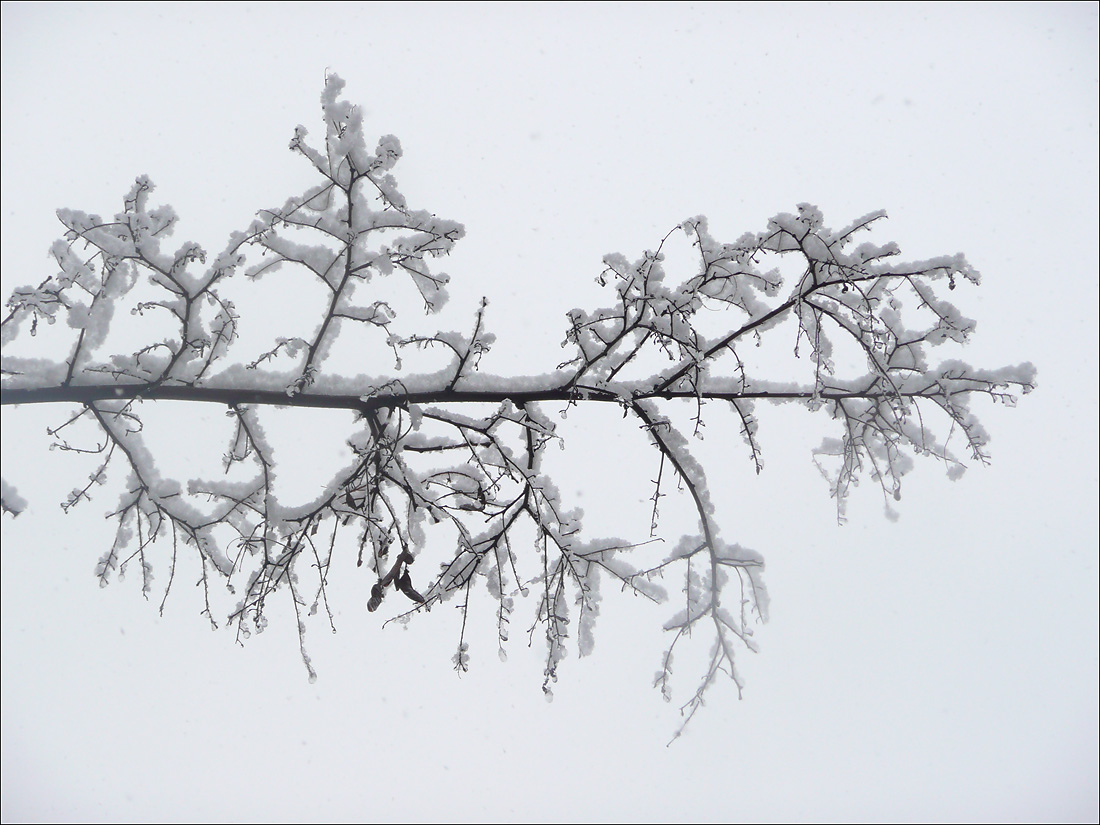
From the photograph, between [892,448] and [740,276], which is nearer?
[740,276]

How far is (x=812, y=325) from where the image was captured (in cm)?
349

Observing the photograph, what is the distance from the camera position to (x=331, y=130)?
3.38 metres

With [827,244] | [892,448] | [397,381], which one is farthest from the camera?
[892,448]

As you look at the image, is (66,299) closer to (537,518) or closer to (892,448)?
(537,518)

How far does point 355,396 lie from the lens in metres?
3.57

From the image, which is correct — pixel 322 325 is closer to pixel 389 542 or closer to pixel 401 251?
pixel 401 251

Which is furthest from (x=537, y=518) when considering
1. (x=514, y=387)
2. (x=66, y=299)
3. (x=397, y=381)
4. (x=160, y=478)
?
(x=66, y=299)

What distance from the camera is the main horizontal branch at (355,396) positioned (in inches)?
135

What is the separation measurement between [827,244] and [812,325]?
45 centimetres

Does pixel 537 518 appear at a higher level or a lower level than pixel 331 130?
lower

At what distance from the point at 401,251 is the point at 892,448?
3044 millimetres

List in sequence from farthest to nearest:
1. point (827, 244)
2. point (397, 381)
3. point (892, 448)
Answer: point (892, 448)
point (397, 381)
point (827, 244)

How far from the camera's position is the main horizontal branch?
11.3 feet

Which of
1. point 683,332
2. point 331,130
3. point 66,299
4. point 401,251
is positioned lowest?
point 683,332
